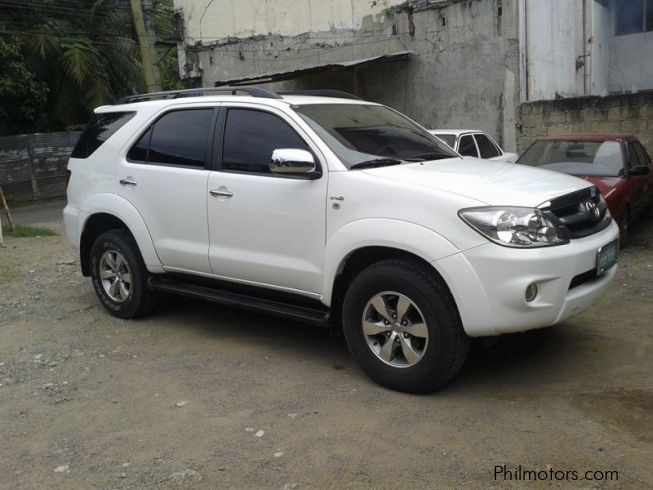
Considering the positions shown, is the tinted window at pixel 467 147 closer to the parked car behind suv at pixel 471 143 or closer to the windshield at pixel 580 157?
the parked car behind suv at pixel 471 143

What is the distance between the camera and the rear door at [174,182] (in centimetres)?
520

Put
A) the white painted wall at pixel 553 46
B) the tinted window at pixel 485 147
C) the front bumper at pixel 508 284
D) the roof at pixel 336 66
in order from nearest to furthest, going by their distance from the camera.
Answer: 1. the front bumper at pixel 508 284
2. the tinted window at pixel 485 147
3. the white painted wall at pixel 553 46
4. the roof at pixel 336 66

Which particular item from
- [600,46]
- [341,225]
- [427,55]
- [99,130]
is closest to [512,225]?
[341,225]

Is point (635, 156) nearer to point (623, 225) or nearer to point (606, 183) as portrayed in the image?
point (606, 183)

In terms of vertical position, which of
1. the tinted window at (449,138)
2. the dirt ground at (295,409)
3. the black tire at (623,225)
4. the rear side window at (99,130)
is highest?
the rear side window at (99,130)

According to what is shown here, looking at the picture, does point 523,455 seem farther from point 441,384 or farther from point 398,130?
point 398,130

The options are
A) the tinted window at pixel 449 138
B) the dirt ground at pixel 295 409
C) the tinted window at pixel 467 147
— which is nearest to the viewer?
the dirt ground at pixel 295 409

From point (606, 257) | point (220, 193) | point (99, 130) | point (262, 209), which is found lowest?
point (606, 257)

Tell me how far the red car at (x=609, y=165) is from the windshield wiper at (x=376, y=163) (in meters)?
4.49

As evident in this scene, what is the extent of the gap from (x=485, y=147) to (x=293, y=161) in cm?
744

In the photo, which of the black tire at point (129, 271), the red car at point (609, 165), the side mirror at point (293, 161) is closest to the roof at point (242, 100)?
the side mirror at point (293, 161)

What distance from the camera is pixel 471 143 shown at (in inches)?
424

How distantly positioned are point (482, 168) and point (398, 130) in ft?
2.77

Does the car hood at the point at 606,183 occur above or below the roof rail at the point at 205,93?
below
